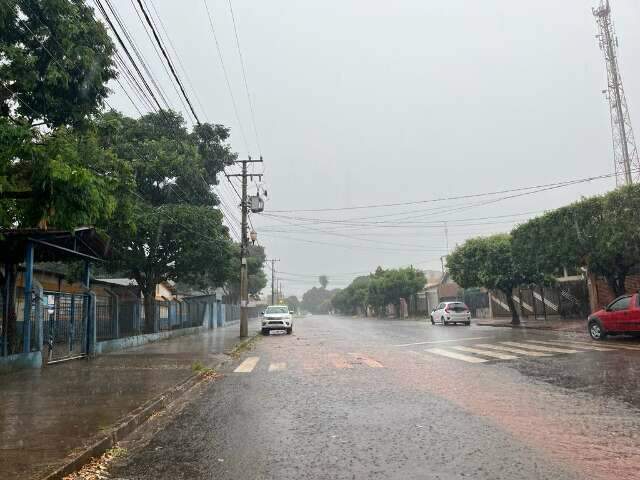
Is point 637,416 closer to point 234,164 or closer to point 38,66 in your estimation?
point 38,66

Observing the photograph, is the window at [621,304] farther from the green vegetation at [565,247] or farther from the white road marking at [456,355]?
the white road marking at [456,355]

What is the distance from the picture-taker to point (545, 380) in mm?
9859

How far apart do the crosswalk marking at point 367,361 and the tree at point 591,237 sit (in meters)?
12.1

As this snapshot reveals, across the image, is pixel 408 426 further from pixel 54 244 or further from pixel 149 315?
pixel 149 315

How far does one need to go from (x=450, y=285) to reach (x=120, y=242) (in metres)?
43.7

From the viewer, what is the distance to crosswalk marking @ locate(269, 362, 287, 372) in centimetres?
1284

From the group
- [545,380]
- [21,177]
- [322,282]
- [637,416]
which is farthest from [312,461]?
[322,282]

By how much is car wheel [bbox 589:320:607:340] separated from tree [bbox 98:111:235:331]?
51.9ft

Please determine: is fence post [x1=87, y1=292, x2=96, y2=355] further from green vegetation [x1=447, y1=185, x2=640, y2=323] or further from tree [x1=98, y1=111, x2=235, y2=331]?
green vegetation [x1=447, y1=185, x2=640, y2=323]

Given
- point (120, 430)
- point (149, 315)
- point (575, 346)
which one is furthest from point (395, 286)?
point (120, 430)

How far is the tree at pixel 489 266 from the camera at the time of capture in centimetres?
3066

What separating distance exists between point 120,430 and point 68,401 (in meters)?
2.35

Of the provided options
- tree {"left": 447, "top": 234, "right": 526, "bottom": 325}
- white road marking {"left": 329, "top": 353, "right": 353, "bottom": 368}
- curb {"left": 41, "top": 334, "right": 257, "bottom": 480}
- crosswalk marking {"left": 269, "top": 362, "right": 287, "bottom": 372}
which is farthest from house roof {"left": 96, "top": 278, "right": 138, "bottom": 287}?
curb {"left": 41, "top": 334, "right": 257, "bottom": 480}

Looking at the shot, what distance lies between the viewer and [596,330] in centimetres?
1828
